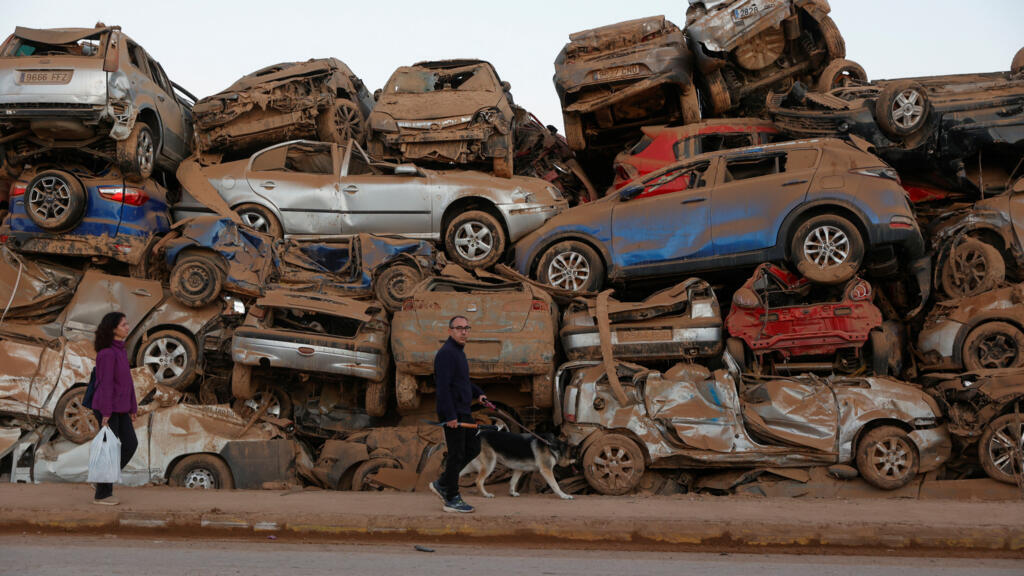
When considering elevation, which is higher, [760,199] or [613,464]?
[760,199]

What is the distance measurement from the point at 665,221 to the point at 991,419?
4118 mm

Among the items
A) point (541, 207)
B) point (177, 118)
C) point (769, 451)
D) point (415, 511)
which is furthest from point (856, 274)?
point (177, 118)

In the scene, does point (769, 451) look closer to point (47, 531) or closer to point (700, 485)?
point (700, 485)

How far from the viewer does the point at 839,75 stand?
14180mm

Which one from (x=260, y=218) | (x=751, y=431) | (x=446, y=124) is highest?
(x=446, y=124)

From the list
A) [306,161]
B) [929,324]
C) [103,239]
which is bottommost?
[929,324]

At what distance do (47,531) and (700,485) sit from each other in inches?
230

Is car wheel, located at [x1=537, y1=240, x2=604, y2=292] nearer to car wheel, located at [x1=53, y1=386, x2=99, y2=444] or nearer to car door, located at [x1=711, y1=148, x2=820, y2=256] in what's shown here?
car door, located at [x1=711, y1=148, x2=820, y2=256]

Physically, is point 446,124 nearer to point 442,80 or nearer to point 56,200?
point 442,80

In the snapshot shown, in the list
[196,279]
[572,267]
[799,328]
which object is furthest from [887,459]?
[196,279]

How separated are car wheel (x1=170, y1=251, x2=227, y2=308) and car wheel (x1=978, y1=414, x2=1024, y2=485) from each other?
27.9 ft

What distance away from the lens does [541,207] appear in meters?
12.3

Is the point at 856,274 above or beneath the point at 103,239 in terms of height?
beneath

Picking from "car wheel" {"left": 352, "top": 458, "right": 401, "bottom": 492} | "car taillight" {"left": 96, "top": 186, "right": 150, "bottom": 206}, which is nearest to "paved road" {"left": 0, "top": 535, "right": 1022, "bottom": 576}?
"car wheel" {"left": 352, "top": 458, "right": 401, "bottom": 492}
